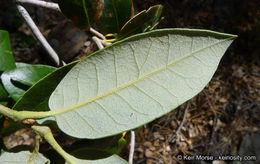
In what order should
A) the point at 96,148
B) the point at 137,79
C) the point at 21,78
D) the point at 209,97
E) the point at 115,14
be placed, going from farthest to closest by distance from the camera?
the point at 209,97 → the point at 21,78 → the point at 115,14 → the point at 96,148 → the point at 137,79

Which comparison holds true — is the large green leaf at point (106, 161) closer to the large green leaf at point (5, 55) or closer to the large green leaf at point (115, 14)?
the large green leaf at point (115, 14)

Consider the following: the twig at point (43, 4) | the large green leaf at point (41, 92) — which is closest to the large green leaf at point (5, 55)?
the twig at point (43, 4)

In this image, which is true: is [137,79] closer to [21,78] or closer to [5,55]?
[21,78]

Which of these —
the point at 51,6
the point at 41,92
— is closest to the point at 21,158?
the point at 41,92

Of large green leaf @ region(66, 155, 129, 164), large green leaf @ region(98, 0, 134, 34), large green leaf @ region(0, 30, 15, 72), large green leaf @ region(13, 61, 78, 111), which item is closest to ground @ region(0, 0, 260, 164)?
large green leaf @ region(0, 30, 15, 72)

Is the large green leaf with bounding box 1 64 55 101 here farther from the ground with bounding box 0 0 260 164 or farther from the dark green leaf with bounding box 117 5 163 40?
the ground with bounding box 0 0 260 164
